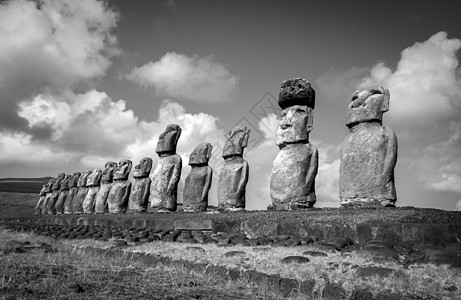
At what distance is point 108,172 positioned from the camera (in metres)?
18.8

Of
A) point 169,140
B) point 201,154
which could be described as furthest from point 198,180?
point 169,140

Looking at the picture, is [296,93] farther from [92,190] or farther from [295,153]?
[92,190]

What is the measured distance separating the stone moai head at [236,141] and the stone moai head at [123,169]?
7372 mm

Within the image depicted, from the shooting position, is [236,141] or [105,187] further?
[105,187]

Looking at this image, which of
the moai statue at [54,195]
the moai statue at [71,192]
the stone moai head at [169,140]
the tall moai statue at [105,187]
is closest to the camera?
the stone moai head at [169,140]

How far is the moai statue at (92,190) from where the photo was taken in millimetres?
19844

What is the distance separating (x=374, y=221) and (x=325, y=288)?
2.50 meters

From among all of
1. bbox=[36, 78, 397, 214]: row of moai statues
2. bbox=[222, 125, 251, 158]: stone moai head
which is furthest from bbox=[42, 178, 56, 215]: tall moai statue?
bbox=[222, 125, 251, 158]: stone moai head

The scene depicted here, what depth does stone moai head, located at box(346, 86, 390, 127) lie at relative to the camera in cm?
789

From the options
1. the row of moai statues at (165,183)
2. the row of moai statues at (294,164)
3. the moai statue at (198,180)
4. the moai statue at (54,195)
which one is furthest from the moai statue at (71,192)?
the moai statue at (198,180)

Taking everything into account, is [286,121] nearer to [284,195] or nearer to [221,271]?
[284,195]

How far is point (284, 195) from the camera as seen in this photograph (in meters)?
8.78

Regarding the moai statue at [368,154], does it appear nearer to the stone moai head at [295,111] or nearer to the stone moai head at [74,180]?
the stone moai head at [295,111]

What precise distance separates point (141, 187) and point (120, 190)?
2011 mm
